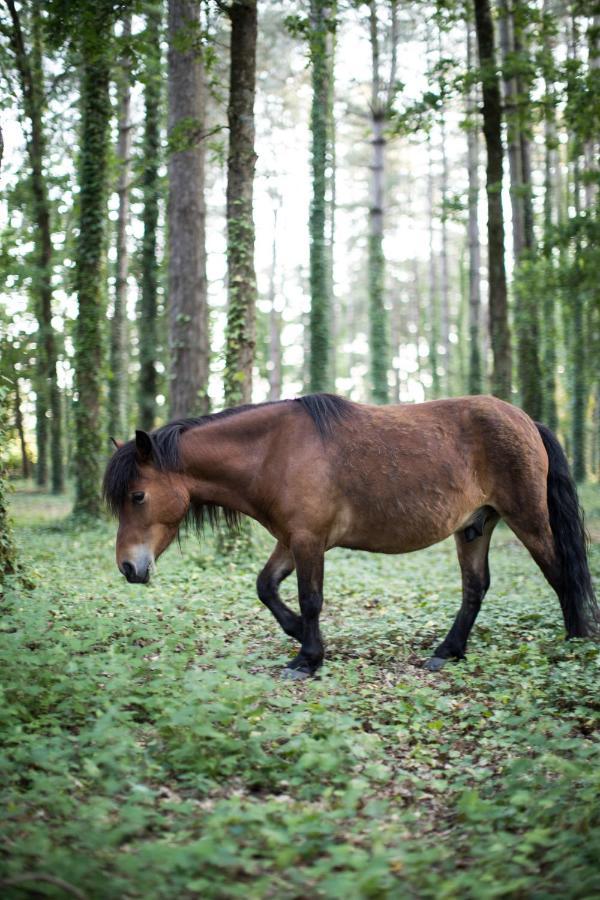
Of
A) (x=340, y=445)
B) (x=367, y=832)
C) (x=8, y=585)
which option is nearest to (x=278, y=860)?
(x=367, y=832)

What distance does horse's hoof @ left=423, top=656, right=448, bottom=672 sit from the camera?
619 cm

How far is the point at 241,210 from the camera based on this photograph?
11.1 metres

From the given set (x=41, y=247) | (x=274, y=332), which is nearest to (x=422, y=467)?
(x=41, y=247)

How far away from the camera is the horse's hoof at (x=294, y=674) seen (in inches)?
224

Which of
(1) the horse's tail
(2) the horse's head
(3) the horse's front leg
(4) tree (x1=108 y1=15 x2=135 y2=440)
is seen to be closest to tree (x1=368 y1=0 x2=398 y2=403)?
(4) tree (x1=108 y1=15 x2=135 y2=440)

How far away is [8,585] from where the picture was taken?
7.04 meters

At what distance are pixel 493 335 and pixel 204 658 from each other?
10916 millimetres

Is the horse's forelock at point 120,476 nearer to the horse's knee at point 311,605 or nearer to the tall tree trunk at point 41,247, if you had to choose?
the horse's knee at point 311,605

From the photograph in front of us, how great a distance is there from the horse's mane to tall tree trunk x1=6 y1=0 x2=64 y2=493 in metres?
13.8

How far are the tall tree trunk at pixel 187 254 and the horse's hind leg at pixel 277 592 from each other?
764 cm

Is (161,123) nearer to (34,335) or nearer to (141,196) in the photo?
(141,196)

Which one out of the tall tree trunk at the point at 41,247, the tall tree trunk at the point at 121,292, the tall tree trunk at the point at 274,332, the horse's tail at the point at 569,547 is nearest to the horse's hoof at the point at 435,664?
the horse's tail at the point at 569,547

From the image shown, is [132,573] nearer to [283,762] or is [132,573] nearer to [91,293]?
[283,762]

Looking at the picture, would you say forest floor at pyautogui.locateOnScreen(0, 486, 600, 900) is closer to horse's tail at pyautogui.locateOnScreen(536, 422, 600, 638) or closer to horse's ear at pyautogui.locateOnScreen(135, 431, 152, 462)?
horse's tail at pyautogui.locateOnScreen(536, 422, 600, 638)
